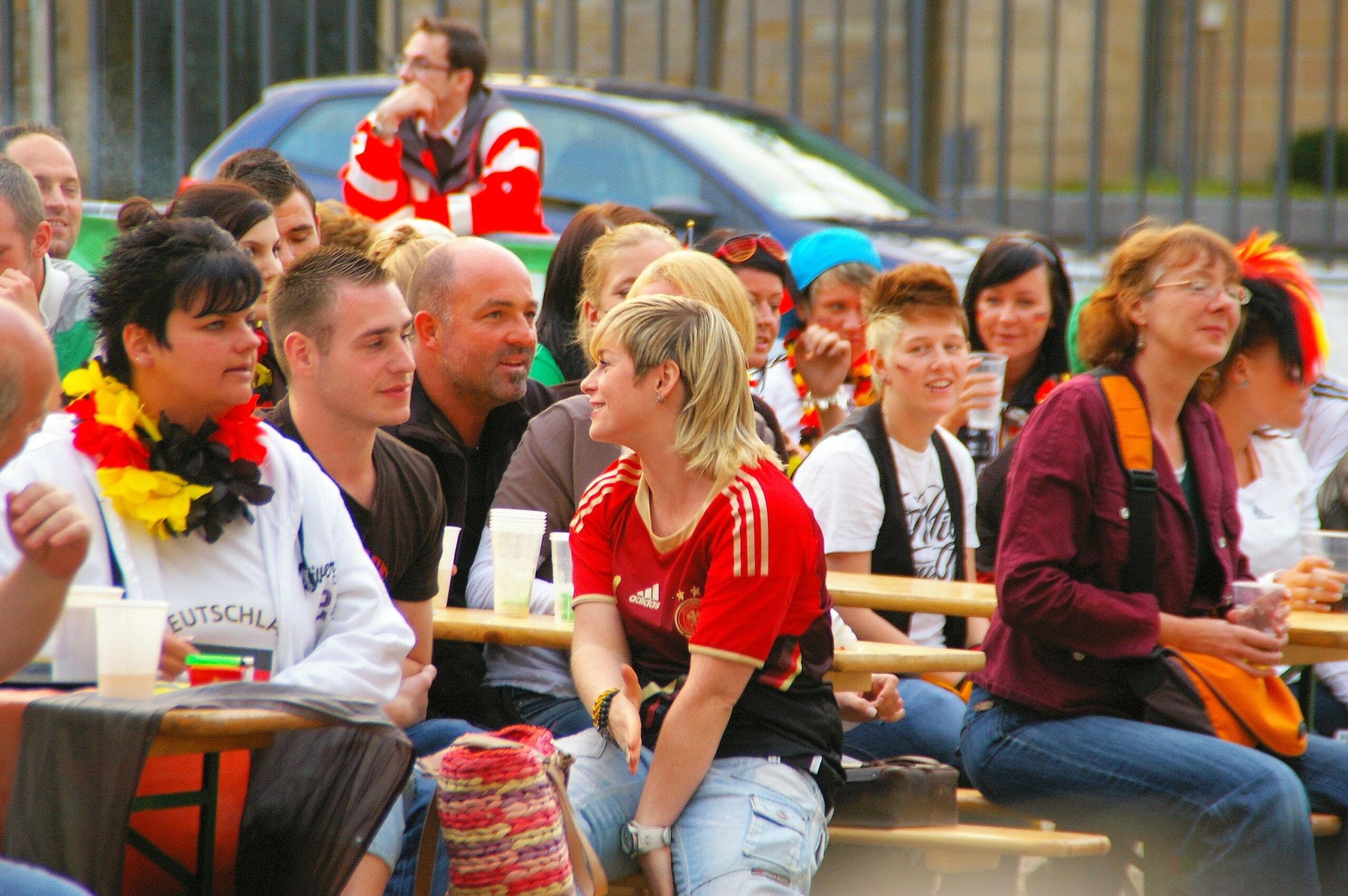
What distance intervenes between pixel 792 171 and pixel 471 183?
1.77 m

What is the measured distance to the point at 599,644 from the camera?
3.18 meters

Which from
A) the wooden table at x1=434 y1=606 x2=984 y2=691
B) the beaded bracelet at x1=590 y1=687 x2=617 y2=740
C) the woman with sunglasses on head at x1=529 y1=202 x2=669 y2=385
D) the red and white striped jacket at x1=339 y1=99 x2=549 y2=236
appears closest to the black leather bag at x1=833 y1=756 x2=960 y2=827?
the wooden table at x1=434 y1=606 x2=984 y2=691

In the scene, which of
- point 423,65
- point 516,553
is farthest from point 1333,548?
point 423,65

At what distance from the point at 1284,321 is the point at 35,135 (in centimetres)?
390

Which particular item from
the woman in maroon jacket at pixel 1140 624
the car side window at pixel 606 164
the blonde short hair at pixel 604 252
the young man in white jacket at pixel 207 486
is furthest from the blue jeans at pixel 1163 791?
the car side window at pixel 606 164

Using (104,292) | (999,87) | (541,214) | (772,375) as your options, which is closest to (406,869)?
(104,292)

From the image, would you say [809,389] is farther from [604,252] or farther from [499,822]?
[499,822]

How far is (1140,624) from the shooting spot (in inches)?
134

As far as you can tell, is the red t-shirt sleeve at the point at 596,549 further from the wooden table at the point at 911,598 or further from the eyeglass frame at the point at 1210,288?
the eyeglass frame at the point at 1210,288

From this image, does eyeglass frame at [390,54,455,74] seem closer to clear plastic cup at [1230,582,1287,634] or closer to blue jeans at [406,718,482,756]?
blue jeans at [406,718,482,756]

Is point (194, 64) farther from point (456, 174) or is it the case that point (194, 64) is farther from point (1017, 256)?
point (1017, 256)

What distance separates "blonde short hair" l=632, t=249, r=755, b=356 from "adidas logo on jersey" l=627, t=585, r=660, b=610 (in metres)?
0.81

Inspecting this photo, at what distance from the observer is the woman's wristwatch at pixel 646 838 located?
2.98m

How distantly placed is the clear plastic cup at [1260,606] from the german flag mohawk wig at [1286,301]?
106cm
